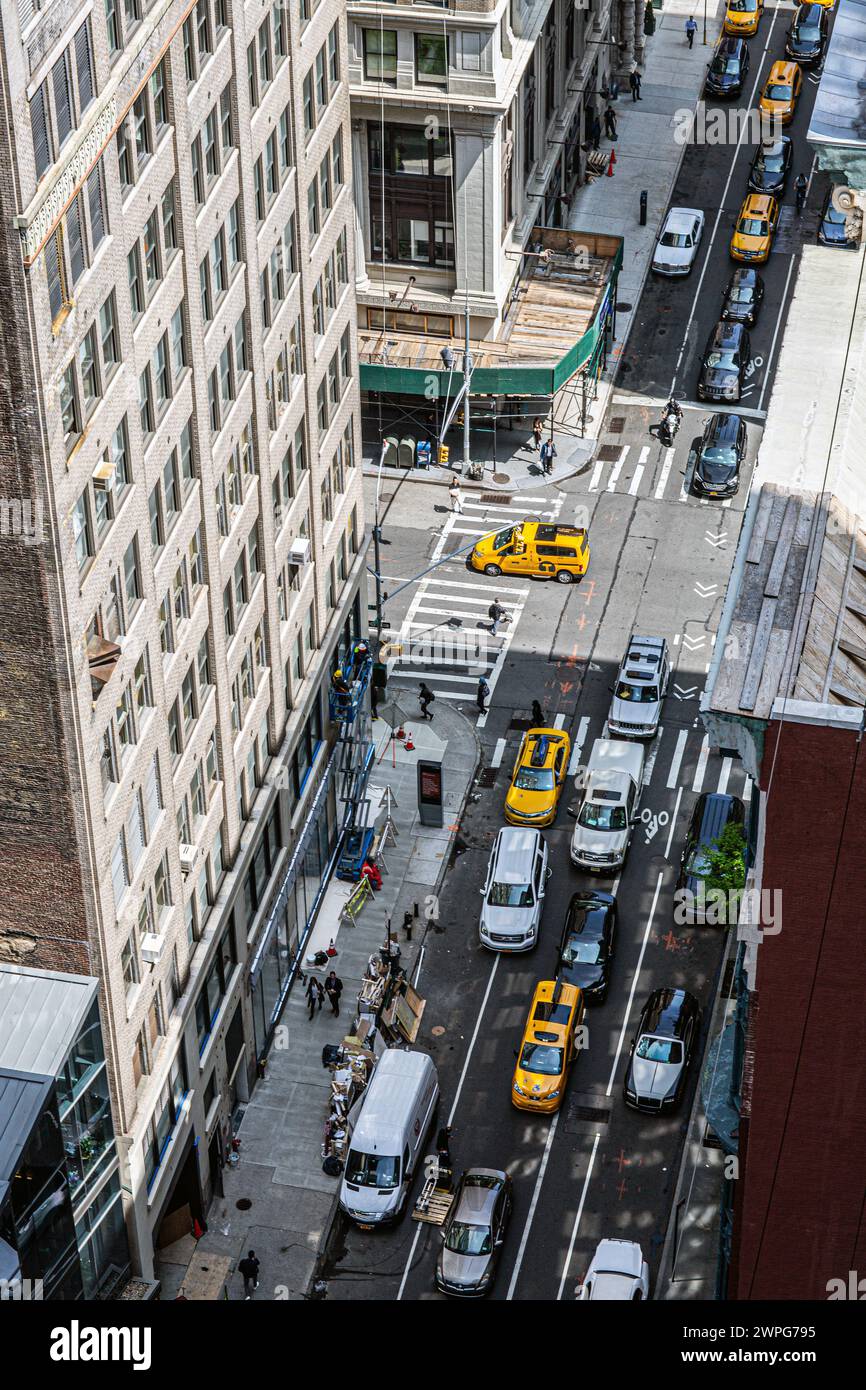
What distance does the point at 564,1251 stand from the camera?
189 ft

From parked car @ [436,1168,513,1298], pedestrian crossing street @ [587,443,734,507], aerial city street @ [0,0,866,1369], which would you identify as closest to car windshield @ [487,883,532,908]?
aerial city street @ [0,0,866,1369]

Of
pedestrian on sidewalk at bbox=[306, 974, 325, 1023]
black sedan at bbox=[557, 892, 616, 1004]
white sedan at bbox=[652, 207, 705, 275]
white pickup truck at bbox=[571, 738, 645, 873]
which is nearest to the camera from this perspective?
pedestrian on sidewalk at bbox=[306, 974, 325, 1023]

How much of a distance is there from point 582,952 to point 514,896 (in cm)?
351

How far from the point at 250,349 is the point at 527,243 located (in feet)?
147

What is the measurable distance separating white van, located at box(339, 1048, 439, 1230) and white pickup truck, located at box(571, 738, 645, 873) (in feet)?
42.5

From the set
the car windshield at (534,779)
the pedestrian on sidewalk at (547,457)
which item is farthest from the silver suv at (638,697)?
the pedestrian on sidewalk at (547,457)

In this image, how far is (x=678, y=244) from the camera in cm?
10531

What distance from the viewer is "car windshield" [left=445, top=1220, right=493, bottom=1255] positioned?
184 feet

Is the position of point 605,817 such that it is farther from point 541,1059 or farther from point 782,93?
point 782,93

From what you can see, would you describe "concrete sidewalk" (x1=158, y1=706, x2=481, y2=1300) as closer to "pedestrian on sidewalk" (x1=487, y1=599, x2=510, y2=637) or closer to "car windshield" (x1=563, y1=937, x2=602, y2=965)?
"car windshield" (x1=563, y1=937, x2=602, y2=965)

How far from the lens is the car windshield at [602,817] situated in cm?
7094

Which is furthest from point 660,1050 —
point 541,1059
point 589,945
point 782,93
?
point 782,93

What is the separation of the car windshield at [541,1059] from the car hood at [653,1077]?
8.00 ft
